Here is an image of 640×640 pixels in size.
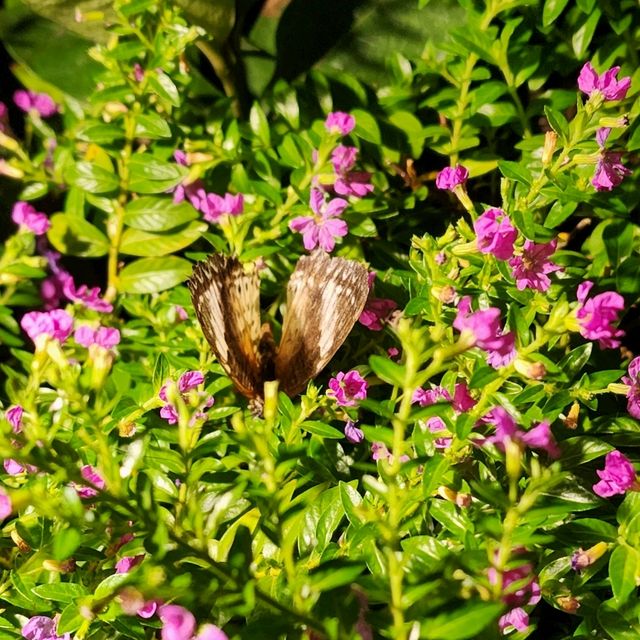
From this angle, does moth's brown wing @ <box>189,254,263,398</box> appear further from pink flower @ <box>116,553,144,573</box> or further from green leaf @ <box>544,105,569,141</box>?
green leaf @ <box>544,105,569,141</box>

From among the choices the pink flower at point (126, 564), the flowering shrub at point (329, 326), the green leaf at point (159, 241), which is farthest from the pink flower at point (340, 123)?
the pink flower at point (126, 564)

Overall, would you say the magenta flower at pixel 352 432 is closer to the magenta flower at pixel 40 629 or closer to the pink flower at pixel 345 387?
the pink flower at pixel 345 387

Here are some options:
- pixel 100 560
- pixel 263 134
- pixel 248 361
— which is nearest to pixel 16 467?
pixel 100 560

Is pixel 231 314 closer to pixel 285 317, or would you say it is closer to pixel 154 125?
pixel 285 317

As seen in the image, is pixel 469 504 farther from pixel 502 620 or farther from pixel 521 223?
pixel 521 223

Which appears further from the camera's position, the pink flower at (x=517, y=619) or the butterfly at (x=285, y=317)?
the butterfly at (x=285, y=317)

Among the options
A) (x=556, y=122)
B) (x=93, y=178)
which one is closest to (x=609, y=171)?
(x=556, y=122)

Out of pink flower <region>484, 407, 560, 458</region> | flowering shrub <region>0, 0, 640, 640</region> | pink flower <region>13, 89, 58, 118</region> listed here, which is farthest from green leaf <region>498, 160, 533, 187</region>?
pink flower <region>13, 89, 58, 118</region>
